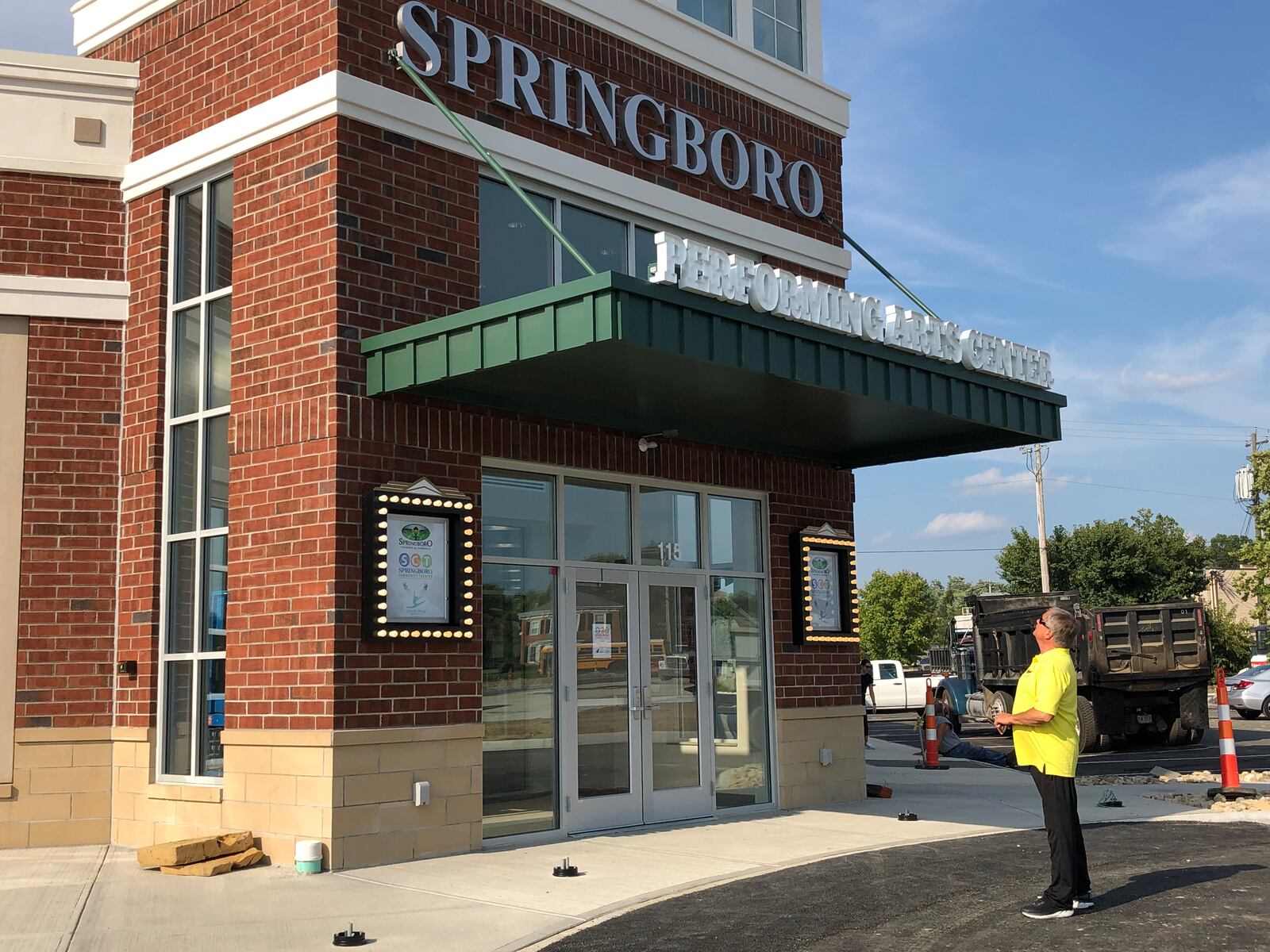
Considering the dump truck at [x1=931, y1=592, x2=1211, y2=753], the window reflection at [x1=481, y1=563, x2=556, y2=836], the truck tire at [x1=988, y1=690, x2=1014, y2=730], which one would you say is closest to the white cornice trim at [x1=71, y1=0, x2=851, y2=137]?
the window reflection at [x1=481, y1=563, x2=556, y2=836]

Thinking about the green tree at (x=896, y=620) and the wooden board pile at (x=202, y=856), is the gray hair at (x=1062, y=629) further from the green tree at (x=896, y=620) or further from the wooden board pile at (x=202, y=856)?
the green tree at (x=896, y=620)

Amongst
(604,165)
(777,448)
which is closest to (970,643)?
(777,448)

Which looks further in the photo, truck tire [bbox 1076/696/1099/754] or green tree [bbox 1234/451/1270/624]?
green tree [bbox 1234/451/1270/624]

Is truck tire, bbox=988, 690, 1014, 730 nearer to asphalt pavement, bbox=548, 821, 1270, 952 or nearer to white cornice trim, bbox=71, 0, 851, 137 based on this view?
white cornice trim, bbox=71, 0, 851, 137

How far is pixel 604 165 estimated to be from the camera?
12297 mm

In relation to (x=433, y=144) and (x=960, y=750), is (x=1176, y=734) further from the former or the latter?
(x=433, y=144)

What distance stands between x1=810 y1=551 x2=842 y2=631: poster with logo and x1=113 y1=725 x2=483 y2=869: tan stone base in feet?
15.3

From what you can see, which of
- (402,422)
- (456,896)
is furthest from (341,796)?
(402,422)

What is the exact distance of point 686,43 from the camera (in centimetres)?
1314

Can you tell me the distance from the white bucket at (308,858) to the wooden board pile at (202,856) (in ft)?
1.86

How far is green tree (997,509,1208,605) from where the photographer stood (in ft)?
179

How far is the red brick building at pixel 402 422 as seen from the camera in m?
9.84

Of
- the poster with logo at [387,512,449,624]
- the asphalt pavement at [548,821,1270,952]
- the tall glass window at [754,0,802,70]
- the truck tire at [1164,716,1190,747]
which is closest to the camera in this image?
the asphalt pavement at [548,821,1270,952]

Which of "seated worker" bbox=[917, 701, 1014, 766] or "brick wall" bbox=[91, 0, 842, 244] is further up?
"brick wall" bbox=[91, 0, 842, 244]
